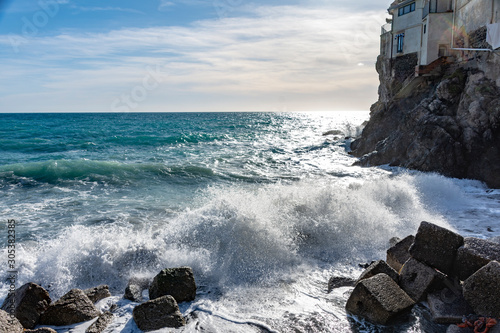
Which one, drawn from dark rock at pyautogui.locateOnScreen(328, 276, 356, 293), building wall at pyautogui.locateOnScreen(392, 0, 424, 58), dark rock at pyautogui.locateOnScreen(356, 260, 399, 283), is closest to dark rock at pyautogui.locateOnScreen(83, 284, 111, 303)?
dark rock at pyautogui.locateOnScreen(328, 276, 356, 293)

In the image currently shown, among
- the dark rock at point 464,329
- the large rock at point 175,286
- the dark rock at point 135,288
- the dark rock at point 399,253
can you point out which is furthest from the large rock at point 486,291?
the dark rock at point 135,288

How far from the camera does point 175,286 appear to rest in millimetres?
6039

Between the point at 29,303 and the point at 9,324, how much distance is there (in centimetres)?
70

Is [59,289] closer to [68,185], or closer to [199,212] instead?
[199,212]

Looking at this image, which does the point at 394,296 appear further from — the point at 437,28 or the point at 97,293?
the point at 437,28

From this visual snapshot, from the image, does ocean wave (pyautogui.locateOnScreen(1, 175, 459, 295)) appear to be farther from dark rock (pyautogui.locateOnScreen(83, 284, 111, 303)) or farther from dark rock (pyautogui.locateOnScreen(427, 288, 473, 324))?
dark rock (pyautogui.locateOnScreen(427, 288, 473, 324))

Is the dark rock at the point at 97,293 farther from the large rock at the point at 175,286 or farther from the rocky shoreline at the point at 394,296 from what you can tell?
the large rock at the point at 175,286

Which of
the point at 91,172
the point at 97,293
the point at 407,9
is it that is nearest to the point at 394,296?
the point at 97,293

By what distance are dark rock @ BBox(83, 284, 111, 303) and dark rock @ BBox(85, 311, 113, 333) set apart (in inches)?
29.8

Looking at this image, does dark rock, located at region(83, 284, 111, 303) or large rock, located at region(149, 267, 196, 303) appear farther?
dark rock, located at region(83, 284, 111, 303)

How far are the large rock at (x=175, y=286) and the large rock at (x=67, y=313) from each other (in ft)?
3.26

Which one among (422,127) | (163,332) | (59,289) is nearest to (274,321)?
(163,332)

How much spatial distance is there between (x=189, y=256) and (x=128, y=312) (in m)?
2.07

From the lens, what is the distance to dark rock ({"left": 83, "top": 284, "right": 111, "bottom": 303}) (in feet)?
20.3
